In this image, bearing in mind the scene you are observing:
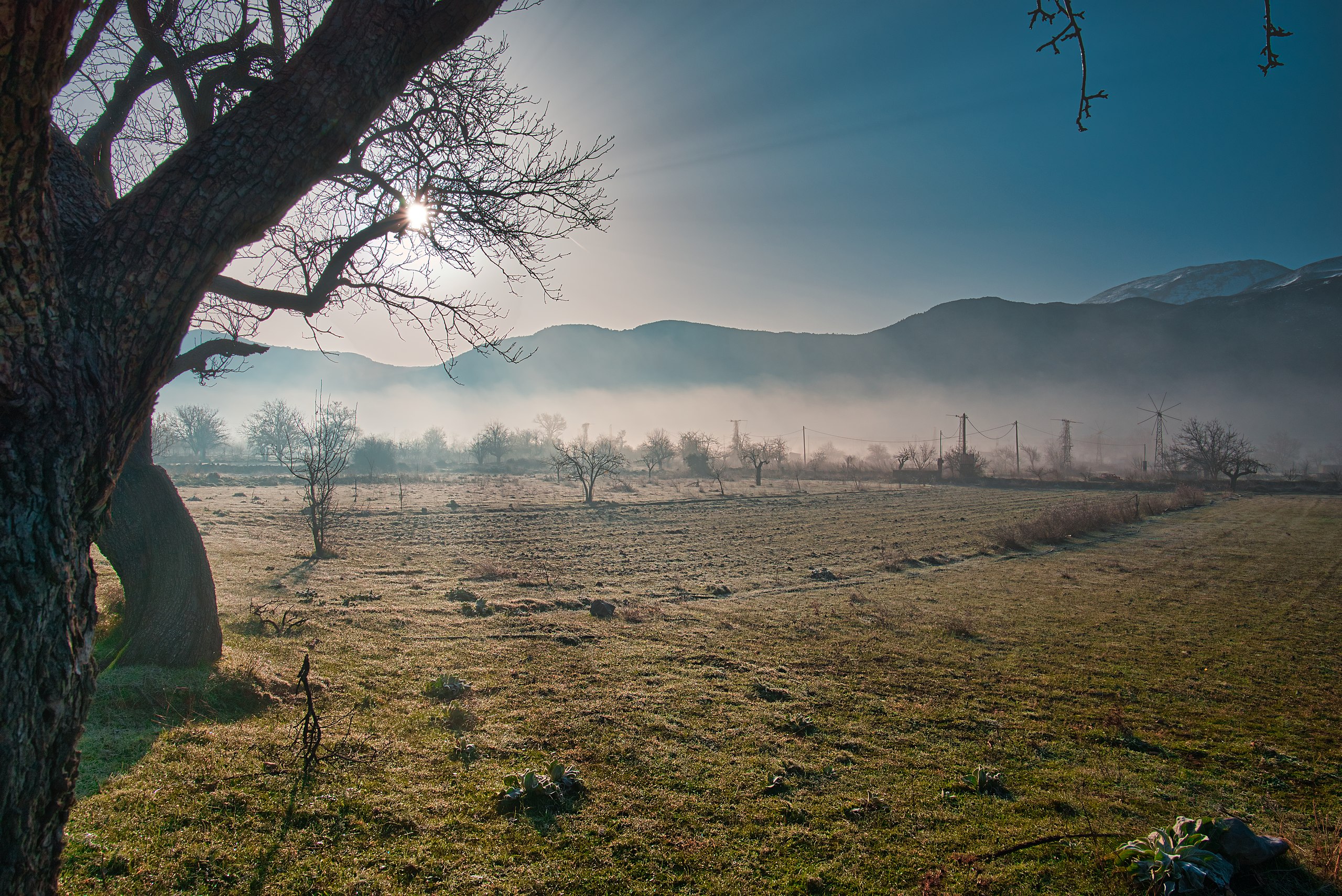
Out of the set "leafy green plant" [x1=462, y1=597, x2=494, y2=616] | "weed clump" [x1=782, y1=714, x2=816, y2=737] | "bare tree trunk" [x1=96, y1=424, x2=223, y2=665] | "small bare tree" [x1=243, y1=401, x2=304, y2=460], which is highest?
"small bare tree" [x1=243, y1=401, x2=304, y2=460]

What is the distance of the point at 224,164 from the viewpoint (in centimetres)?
258

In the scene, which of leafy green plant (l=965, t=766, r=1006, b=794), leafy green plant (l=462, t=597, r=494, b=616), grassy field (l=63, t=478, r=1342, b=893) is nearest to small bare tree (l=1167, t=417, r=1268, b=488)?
grassy field (l=63, t=478, r=1342, b=893)

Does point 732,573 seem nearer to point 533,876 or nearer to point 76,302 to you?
point 533,876

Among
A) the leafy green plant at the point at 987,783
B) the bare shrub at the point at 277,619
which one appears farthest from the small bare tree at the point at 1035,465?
the bare shrub at the point at 277,619

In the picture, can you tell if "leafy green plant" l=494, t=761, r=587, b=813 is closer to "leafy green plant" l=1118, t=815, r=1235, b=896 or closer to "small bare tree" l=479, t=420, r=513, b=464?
"leafy green plant" l=1118, t=815, r=1235, b=896

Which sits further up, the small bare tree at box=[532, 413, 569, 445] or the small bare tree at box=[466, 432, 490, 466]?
the small bare tree at box=[532, 413, 569, 445]

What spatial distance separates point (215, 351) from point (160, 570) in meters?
2.68

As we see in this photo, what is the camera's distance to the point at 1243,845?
13.5 feet

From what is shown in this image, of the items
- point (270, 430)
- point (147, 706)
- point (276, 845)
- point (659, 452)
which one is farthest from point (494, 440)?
point (276, 845)

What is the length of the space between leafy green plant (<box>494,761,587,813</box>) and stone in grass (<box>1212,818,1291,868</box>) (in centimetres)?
Answer: 473

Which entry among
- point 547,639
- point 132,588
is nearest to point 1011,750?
point 547,639

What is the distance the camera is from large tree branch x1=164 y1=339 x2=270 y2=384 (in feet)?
19.9

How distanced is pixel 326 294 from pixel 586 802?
4821 mm

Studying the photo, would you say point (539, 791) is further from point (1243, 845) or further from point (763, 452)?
point (763, 452)
